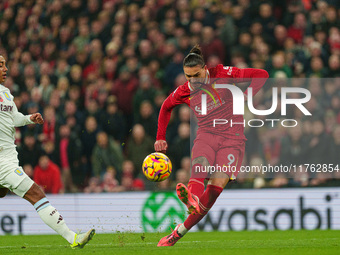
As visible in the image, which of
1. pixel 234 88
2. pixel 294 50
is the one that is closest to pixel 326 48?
pixel 294 50

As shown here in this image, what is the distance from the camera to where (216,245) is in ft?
26.9

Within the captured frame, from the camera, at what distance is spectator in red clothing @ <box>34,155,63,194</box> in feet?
39.4

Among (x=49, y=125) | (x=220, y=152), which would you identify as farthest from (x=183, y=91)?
(x=49, y=125)

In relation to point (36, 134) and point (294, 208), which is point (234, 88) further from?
point (36, 134)

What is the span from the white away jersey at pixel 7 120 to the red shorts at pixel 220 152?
6.72 ft

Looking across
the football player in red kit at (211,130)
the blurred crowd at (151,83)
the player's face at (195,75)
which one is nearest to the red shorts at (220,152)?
the football player in red kit at (211,130)

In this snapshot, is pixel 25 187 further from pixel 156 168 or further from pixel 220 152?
pixel 220 152

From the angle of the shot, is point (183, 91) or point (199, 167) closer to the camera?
point (199, 167)

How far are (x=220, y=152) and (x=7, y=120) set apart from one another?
252 centimetres

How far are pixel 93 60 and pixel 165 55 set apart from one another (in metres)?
1.70

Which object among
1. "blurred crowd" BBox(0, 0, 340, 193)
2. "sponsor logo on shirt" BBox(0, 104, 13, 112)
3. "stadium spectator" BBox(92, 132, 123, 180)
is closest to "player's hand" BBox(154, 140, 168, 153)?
"sponsor logo on shirt" BBox(0, 104, 13, 112)

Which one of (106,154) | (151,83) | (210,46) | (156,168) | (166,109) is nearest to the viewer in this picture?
(156,168)

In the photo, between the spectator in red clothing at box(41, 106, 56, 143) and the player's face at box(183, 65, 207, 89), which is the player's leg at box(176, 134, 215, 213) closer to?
the player's face at box(183, 65, 207, 89)

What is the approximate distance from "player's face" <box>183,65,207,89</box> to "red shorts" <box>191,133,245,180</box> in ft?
2.04
